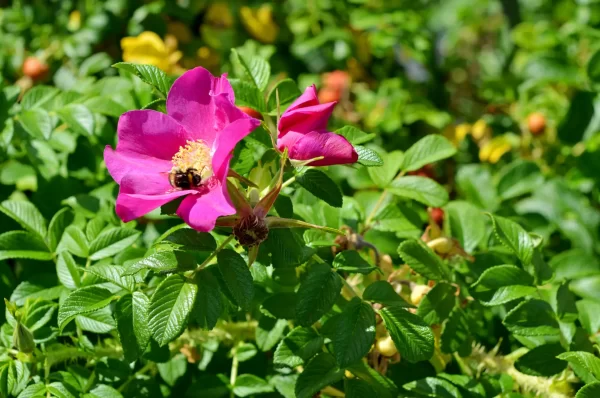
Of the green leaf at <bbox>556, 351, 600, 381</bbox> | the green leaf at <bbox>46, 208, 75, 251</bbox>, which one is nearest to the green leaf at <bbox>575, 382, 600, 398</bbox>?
the green leaf at <bbox>556, 351, 600, 381</bbox>

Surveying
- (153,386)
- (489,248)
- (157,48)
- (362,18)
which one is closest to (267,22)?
(362,18)

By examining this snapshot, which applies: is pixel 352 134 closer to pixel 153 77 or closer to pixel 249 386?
pixel 153 77

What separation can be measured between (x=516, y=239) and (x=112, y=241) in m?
0.64

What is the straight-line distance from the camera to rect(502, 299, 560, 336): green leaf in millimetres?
1058

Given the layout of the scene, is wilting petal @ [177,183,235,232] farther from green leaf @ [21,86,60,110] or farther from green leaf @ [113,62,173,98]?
green leaf @ [21,86,60,110]

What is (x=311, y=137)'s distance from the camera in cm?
87

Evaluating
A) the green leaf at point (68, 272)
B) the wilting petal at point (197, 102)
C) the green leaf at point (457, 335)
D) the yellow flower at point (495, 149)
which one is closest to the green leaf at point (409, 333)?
the green leaf at point (457, 335)

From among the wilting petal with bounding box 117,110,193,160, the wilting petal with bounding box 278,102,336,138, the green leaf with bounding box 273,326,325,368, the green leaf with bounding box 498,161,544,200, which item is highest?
the wilting petal with bounding box 278,102,336,138

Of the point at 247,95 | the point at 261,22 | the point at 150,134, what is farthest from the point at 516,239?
the point at 261,22

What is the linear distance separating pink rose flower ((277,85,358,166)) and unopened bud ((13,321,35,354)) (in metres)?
0.43

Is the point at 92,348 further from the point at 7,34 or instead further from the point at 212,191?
the point at 7,34

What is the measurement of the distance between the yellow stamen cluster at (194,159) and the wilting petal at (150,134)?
0.05ft

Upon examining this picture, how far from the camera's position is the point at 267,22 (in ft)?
7.30

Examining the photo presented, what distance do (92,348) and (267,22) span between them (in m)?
1.42
